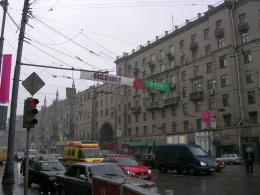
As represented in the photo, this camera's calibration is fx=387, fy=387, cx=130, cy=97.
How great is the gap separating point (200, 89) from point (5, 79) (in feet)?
144

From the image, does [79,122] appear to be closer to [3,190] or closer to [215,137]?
[215,137]

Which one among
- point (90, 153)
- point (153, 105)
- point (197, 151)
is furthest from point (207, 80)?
point (90, 153)

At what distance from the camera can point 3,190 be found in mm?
16312

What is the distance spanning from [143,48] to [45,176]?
58.4 m

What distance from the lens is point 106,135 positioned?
8906 centimetres

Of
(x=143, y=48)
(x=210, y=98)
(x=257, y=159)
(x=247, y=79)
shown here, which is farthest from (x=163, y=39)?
(x=257, y=159)

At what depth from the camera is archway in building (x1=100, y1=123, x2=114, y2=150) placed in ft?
286

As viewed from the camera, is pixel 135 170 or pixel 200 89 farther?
pixel 200 89

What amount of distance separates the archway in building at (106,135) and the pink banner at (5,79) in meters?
67.1

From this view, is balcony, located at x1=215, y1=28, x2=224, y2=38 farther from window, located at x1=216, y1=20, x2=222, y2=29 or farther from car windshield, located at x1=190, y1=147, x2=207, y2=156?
car windshield, located at x1=190, y1=147, x2=207, y2=156

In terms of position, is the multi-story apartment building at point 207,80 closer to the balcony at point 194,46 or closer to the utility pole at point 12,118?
the balcony at point 194,46

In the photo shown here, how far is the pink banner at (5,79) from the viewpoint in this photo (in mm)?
18047

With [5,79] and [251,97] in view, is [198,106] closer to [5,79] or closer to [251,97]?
[251,97]

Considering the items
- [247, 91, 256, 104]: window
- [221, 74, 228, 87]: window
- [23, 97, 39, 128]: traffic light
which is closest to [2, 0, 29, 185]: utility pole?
[23, 97, 39, 128]: traffic light
